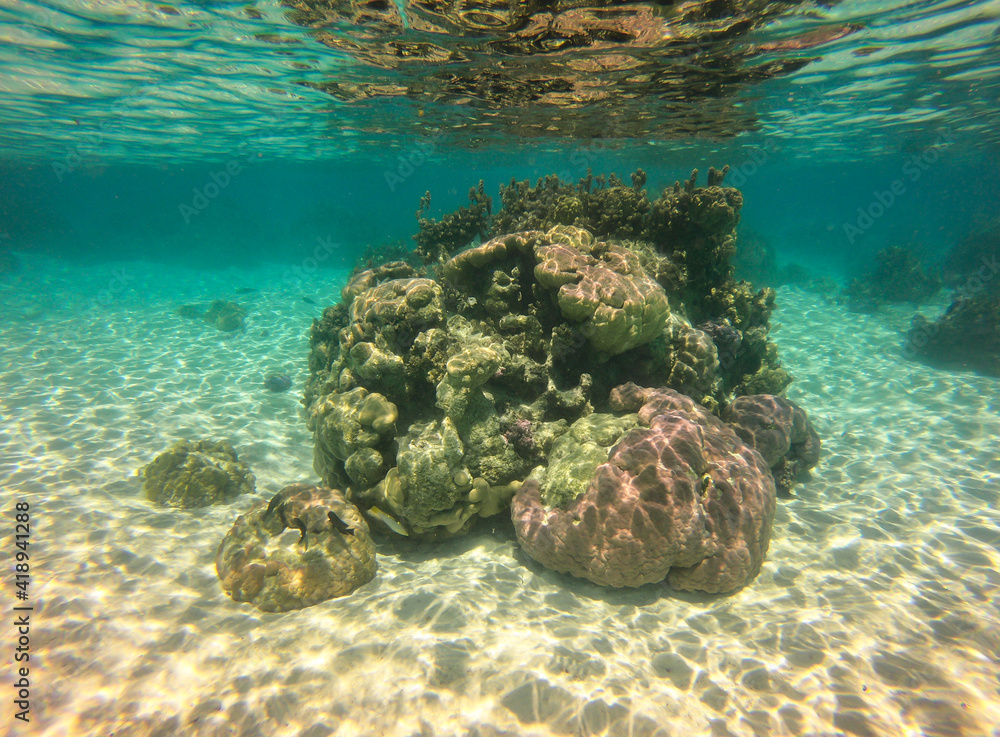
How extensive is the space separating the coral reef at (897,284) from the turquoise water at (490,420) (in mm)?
135

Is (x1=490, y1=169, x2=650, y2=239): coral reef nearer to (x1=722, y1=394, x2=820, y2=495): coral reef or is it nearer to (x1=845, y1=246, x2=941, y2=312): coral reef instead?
(x1=722, y1=394, x2=820, y2=495): coral reef

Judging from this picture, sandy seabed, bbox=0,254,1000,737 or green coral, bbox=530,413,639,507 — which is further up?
green coral, bbox=530,413,639,507

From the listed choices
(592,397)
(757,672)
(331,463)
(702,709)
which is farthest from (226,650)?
(592,397)

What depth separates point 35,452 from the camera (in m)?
7.59

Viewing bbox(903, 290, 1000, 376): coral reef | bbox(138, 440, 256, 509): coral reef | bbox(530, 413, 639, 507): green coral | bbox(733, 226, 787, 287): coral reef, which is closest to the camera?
bbox(530, 413, 639, 507): green coral

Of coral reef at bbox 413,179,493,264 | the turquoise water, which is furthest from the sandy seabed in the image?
coral reef at bbox 413,179,493,264

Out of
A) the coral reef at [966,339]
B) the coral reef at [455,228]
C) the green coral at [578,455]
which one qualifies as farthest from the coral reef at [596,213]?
the coral reef at [966,339]

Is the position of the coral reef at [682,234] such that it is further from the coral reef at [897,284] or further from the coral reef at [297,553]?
the coral reef at [897,284]

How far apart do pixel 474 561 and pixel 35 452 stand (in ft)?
28.1

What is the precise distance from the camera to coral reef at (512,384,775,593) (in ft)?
15.4

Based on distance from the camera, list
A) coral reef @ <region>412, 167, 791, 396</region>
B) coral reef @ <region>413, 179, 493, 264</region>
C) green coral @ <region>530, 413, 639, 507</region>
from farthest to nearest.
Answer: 1. coral reef @ <region>413, 179, 493, 264</region>
2. coral reef @ <region>412, 167, 791, 396</region>
3. green coral @ <region>530, 413, 639, 507</region>

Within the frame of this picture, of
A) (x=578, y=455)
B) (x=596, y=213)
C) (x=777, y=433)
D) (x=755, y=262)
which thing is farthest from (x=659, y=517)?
(x=755, y=262)

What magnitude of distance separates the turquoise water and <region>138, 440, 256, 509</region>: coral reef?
0.35 meters

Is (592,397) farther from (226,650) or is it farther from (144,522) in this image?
(144,522)
